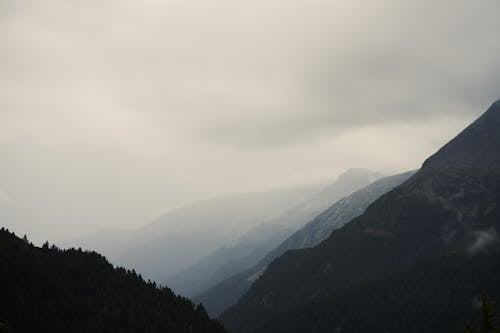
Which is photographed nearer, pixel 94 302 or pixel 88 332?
pixel 88 332

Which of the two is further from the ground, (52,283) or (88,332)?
(52,283)

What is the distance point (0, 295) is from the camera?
173375mm

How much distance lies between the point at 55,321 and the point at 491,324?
160204mm

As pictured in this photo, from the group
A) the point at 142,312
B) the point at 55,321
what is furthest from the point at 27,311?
the point at 142,312

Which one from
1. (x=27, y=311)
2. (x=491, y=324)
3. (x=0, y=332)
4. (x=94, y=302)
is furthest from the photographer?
(x=94, y=302)

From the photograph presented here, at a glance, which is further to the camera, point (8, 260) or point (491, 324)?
point (8, 260)

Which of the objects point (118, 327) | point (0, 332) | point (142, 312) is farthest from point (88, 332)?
point (0, 332)

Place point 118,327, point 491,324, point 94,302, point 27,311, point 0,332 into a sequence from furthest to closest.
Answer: point 94,302 < point 118,327 < point 27,311 < point 0,332 < point 491,324

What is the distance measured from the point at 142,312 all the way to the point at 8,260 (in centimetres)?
5298

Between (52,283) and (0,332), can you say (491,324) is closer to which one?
(0,332)

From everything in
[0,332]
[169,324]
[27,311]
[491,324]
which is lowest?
[491,324]

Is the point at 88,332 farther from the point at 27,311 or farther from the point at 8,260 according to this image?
the point at 8,260

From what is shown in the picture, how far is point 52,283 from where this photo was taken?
199625 mm

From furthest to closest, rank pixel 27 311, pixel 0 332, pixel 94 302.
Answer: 1. pixel 94 302
2. pixel 27 311
3. pixel 0 332
